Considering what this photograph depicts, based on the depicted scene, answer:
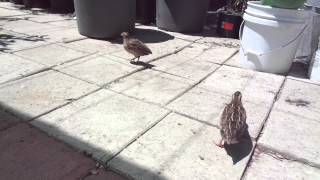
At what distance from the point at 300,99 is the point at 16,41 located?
15.7 feet

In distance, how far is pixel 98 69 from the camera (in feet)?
15.3

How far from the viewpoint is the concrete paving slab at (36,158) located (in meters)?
2.54

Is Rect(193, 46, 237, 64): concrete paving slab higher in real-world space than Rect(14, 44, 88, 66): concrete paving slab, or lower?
lower

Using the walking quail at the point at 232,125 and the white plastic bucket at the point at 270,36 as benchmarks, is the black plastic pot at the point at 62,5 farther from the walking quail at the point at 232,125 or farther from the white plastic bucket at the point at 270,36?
the walking quail at the point at 232,125

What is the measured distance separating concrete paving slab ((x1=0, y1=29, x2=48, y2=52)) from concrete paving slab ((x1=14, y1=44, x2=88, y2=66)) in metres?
0.22

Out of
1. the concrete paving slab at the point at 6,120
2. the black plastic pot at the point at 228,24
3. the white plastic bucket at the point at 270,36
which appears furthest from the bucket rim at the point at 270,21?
the concrete paving slab at the point at 6,120

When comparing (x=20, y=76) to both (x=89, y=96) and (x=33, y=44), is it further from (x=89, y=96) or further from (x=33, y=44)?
(x=33, y=44)

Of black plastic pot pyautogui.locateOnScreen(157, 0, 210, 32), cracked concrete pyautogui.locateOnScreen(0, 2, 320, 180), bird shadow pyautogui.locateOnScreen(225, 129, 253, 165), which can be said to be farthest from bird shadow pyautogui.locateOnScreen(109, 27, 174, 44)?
bird shadow pyautogui.locateOnScreen(225, 129, 253, 165)

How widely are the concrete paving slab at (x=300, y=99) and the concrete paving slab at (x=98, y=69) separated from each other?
216 cm

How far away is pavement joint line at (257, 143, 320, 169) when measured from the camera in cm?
288

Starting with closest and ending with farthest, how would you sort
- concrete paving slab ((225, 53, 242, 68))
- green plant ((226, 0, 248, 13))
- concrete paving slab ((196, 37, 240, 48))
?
concrete paving slab ((225, 53, 242, 68)), concrete paving slab ((196, 37, 240, 48)), green plant ((226, 0, 248, 13))

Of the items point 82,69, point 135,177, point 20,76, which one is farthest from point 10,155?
point 82,69

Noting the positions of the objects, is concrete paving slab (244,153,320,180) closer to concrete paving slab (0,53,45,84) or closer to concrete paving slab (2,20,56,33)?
concrete paving slab (0,53,45,84)

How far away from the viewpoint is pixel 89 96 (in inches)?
150
